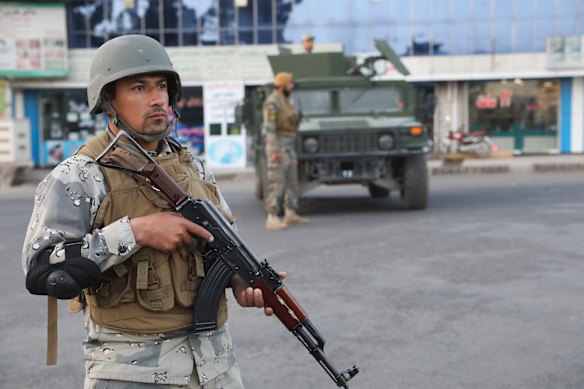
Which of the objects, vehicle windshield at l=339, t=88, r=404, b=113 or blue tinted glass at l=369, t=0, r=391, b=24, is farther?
blue tinted glass at l=369, t=0, r=391, b=24

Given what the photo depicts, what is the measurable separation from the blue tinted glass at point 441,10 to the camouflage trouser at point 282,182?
17.4 m

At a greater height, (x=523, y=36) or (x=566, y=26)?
(x=566, y=26)

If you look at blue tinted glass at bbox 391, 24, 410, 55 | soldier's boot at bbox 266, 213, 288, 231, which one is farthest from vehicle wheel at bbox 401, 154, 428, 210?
blue tinted glass at bbox 391, 24, 410, 55

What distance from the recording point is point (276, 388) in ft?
12.7

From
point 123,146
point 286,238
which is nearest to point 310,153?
point 286,238

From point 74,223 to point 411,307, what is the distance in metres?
3.61

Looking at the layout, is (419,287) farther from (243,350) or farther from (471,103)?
(471,103)

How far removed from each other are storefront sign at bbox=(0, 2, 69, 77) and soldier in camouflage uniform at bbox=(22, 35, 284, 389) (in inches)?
883

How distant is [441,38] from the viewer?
25.3m

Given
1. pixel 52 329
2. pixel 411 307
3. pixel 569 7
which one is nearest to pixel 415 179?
pixel 411 307

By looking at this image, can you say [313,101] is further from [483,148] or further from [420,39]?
[420,39]

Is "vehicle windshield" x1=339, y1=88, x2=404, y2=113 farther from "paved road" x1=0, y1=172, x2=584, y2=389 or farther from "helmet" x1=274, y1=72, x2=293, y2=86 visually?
"helmet" x1=274, y1=72, x2=293, y2=86

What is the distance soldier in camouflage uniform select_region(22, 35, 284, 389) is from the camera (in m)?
2.00

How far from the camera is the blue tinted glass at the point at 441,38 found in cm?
2512
